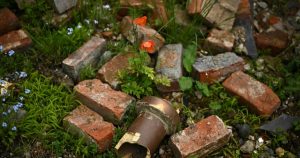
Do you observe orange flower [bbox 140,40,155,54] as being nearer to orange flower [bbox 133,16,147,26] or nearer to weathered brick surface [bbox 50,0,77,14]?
orange flower [bbox 133,16,147,26]

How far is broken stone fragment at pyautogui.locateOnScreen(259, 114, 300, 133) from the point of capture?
143 inches

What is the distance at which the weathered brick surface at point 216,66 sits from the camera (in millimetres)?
3738

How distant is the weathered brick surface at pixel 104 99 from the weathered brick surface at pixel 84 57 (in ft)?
0.54

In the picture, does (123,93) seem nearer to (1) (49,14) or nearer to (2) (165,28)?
(2) (165,28)

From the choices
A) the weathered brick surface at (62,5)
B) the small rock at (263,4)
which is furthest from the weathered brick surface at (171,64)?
the small rock at (263,4)

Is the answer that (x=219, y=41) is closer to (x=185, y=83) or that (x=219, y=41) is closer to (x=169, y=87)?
(x=185, y=83)

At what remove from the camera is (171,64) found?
3.74 metres

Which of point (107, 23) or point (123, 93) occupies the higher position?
point (107, 23)

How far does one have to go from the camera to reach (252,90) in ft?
12.2

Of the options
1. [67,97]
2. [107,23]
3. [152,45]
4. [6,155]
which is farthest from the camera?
[107,23]

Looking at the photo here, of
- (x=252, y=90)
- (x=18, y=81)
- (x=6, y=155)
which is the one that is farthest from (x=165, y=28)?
(x=6, y=155)

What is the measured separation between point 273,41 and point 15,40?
7.75 ft

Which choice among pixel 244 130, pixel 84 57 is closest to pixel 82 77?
pixel 84 57

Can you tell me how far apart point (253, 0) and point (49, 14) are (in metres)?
2.04
